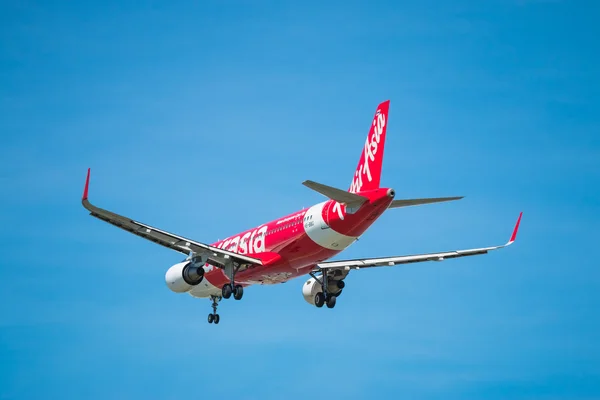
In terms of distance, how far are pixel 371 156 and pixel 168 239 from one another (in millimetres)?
14886

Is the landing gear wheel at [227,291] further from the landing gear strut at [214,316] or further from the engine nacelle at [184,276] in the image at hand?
the landing gear strut at [214,316]

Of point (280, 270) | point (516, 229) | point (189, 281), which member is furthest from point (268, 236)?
point (516, 229)

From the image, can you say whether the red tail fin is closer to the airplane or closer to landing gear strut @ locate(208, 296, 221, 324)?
the airplane

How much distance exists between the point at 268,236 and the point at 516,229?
1708 cm

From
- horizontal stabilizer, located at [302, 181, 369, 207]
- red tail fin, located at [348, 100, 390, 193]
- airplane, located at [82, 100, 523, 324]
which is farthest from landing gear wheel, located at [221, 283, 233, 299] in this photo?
horizontal stabilizer, located at [302, 181, 369, 207]

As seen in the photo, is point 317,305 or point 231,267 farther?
point 317,305

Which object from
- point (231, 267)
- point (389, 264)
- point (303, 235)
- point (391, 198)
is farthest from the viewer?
point (389, 264)

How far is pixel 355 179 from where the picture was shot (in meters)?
63.2

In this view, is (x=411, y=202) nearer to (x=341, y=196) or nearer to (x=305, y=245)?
(x=341, y=196)

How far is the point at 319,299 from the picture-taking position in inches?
2926

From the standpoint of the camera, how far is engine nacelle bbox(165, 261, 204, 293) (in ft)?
235

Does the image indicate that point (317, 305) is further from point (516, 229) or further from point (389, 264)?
point (516, 229)

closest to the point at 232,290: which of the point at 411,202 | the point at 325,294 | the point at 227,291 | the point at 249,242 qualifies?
the point at 227,291

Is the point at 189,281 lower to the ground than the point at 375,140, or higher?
lower
